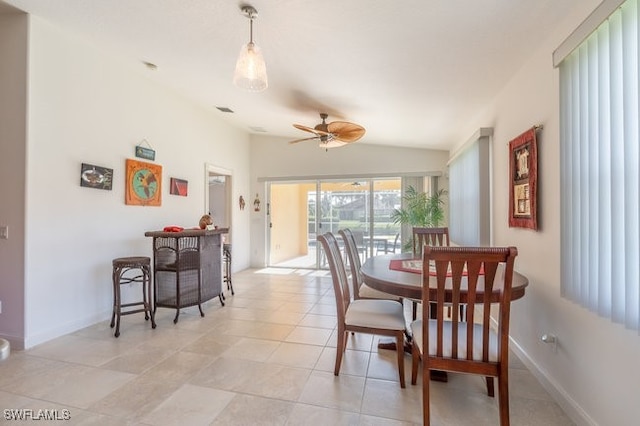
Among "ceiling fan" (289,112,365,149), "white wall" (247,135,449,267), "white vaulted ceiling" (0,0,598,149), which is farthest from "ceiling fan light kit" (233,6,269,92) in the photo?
"white wall" (247,135,449,267)

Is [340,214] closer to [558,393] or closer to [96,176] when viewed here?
[96,176]

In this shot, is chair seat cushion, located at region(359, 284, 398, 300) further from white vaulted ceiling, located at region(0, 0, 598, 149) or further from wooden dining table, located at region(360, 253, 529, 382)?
white vaulted ceiling, located at region(0, 0, 598, 149)

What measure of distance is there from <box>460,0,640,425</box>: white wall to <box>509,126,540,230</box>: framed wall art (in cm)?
5

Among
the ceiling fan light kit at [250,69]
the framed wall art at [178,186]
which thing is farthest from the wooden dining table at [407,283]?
the framed wall art at [178,186]

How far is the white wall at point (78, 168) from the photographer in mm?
2795

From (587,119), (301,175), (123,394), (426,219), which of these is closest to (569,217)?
(587,119)

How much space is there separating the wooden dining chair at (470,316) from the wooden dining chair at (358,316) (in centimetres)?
38

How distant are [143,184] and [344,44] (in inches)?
118

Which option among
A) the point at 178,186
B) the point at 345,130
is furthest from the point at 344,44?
the point at 178,186

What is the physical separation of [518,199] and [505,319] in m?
1.35

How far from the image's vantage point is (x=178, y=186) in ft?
14.9

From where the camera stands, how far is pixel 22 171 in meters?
2.71

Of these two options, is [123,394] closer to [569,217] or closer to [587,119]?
[569,217]

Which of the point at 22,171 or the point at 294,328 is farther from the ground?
the point at 22,171
